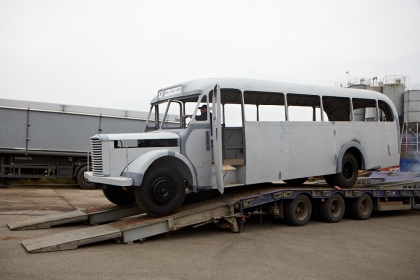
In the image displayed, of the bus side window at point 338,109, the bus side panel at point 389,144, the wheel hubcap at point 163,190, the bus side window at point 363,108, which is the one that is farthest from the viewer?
the bus side panel at point 389,144

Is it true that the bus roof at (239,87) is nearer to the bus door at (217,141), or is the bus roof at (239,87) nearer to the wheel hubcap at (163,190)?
the bus door at (217,141)

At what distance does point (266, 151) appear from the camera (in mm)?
9406

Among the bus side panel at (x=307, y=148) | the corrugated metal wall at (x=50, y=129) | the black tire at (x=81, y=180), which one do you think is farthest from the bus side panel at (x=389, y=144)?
the black tire at (x=81, y=180)

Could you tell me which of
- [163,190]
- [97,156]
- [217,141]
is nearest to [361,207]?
[217,141]

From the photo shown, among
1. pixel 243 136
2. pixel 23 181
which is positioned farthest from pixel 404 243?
pixel 23 181

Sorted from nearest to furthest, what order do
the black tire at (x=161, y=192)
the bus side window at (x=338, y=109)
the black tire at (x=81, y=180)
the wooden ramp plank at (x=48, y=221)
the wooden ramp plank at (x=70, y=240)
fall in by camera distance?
the wooden ramp plank at (x=70, y=240) → the black tire at (x=161, y=192) → the wooden ramp plank at (x=48, y=221) → the bus side window at (x=338, y=109) → the black tire at (x=81, y=180)

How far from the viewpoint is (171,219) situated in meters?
7.80

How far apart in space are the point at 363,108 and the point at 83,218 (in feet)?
27.4

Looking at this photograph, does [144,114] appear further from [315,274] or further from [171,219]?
[315,274]

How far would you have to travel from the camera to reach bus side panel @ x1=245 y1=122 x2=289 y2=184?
914cm

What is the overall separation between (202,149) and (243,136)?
987mm

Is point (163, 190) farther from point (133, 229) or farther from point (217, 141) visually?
point (217, 141)

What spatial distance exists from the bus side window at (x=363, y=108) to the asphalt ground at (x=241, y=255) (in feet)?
10.1

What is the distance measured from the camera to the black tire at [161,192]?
25.5 ft
